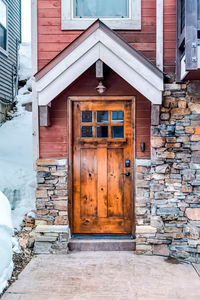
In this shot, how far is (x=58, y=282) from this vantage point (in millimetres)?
3096

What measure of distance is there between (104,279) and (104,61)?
287 centimetres

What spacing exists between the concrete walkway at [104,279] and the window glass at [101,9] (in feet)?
12.4

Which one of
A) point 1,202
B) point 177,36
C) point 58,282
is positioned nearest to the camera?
point 58,282

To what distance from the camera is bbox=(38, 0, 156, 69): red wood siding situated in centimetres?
410

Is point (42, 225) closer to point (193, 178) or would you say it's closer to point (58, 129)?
point (58, 129)

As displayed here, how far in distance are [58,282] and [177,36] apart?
3823mm

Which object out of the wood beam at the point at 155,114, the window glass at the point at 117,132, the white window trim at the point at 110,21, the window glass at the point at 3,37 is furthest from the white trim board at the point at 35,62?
the window glass at the point at 3,37

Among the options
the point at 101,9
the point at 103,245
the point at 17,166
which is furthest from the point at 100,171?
the point at 101,9

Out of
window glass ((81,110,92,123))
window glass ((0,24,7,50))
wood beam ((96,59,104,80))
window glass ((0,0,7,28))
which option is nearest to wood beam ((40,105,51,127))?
window glass ((81,110,92,123))

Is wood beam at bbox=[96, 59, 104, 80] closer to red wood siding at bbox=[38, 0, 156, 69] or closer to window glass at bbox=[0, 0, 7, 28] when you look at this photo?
red wood siding at bbox=[38, 0, 156, 69]

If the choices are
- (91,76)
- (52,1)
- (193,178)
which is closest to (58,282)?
(193,178)

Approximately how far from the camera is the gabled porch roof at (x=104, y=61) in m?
3.55

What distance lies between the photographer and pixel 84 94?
4.11 metres

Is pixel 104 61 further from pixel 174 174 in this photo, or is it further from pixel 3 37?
pixel 3 37
